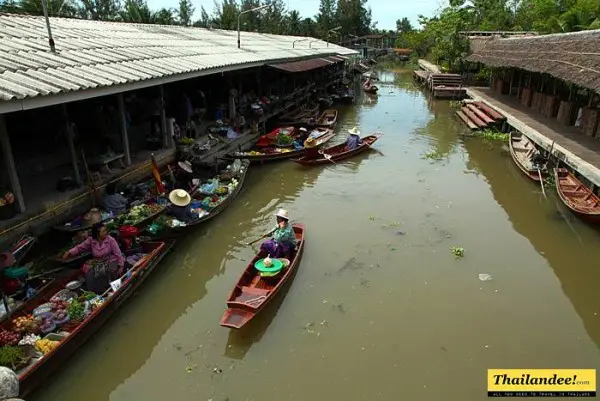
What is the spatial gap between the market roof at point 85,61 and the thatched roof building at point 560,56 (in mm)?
11134

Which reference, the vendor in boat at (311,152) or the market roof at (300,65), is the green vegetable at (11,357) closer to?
the vendor in boat at (311,152)

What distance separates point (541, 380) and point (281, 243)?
5.12 meters

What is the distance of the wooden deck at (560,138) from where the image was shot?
1202cm

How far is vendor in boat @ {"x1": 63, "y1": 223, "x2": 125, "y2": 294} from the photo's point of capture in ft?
24.9

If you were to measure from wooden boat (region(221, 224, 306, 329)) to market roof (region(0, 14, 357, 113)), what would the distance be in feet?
14.7

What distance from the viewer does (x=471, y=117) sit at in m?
23.4

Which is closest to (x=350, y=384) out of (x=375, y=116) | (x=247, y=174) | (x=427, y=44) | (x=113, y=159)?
(x=113, y=159)

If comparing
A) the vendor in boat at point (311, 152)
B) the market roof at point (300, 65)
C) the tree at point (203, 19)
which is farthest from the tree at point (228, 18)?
the vendor in boat at point (311, 152)

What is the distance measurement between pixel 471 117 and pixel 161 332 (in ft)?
68.6

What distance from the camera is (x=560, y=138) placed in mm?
14992

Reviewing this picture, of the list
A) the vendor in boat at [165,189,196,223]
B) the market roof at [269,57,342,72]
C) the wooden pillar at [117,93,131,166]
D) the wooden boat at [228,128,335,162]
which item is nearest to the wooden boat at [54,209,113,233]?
the vendor in boat at [165,189,196,223]

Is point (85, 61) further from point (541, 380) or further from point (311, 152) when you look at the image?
point (541, 380)

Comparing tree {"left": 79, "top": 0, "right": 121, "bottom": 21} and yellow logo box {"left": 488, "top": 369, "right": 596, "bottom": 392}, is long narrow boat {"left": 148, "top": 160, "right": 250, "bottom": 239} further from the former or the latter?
tree {"left": 79, "top": 0, "right": 121, "bottom": 21}

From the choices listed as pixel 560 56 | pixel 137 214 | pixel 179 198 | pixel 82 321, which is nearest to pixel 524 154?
pixel 560 56
